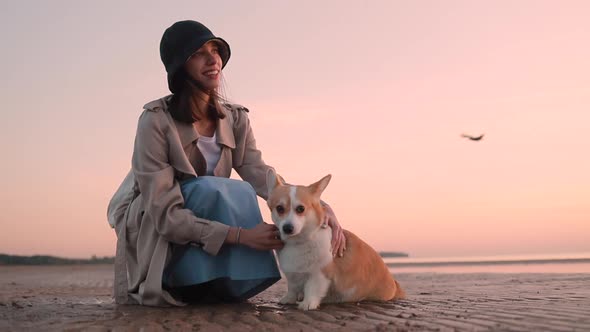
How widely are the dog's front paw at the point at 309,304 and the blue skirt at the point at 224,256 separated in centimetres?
30

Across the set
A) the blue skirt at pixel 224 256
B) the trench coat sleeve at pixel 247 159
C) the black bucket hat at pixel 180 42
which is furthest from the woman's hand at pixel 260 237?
the black bucket hat at pixel 180 42

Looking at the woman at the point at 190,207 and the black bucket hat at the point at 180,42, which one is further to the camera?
the black bucket hat at the point at 180,42

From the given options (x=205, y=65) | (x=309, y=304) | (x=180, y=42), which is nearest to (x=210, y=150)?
(x=205, y=65)

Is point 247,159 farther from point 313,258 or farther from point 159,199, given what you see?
point 313,258

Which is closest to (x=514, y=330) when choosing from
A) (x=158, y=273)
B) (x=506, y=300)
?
(x=506, y=300)

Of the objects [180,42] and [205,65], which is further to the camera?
[205,65]

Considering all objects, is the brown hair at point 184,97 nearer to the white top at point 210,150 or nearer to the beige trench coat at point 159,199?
the beige trench coat at point 159,199

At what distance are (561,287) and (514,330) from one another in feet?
11.4

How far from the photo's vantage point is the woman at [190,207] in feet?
14.4

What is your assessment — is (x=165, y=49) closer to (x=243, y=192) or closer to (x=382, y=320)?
(x=243, y=192)

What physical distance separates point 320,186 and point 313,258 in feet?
1.80

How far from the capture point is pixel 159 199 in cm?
439

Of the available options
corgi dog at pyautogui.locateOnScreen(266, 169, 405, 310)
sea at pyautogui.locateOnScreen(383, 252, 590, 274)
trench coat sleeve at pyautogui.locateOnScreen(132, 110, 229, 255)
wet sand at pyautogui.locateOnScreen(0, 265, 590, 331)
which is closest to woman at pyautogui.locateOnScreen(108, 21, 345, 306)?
trench coat sleeve at pyautogui.locateOnScreen(132, 110, 229, 255)

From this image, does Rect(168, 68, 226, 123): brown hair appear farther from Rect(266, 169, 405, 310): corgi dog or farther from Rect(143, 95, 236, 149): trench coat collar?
Rect(266, 169, 405, 310): corgi dog
